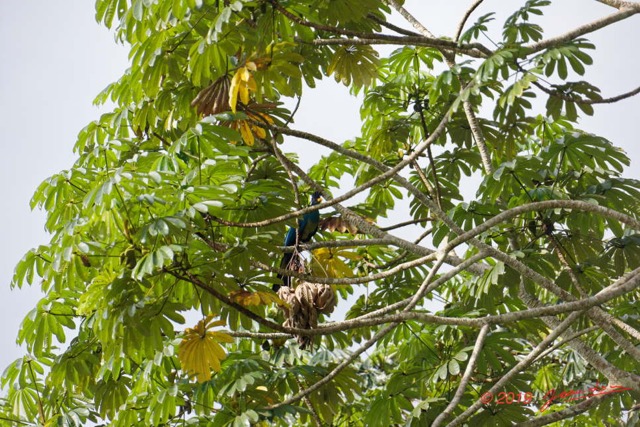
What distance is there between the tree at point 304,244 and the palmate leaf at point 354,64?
0.01 m

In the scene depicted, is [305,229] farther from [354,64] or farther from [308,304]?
[308,304]

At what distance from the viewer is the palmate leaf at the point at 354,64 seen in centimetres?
457

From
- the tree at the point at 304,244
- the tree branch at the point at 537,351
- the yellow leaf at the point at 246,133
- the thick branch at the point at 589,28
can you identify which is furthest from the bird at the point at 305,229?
the thick branch at the point at 589,28

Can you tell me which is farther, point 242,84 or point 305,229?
point 305,229

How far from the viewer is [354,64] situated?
4.58m

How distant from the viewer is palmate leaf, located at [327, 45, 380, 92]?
15.0 ft

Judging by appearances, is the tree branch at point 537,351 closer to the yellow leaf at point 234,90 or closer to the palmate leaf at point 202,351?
the palmate leaf at point 202,351

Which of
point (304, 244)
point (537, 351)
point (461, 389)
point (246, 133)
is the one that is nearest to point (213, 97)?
point (246, 133)

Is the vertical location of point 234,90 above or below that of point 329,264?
above

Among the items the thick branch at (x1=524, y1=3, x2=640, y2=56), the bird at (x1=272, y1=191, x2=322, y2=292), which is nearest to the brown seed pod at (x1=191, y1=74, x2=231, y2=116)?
the bird at (x1=272, y1=191, x2=322, y2=292)

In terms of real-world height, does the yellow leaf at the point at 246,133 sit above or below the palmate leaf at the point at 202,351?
above

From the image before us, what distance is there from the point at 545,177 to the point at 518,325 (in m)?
1.09

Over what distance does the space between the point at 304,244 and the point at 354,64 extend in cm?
104

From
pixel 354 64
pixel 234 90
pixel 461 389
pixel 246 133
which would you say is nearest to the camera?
pixel 234 90
